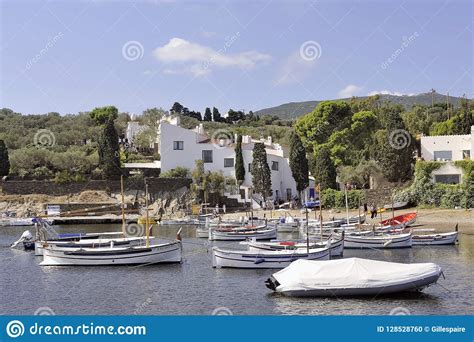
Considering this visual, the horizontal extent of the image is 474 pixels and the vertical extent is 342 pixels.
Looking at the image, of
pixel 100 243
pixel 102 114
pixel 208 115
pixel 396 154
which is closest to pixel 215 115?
pixel 208 115

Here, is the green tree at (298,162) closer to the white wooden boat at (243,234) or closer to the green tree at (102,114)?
the white wooden boat at (243,234)

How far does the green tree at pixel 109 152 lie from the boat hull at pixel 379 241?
3950 cm

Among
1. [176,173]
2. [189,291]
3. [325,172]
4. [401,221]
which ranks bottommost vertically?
[189,291]

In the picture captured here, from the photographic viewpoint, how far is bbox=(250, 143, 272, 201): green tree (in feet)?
249

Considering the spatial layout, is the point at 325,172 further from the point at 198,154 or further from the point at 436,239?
the point at 436,239

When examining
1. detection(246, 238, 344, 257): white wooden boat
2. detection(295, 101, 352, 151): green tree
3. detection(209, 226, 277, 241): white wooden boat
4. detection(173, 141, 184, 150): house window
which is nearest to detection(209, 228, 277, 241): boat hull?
detection(209, 226, 277, 241): white wooden boat

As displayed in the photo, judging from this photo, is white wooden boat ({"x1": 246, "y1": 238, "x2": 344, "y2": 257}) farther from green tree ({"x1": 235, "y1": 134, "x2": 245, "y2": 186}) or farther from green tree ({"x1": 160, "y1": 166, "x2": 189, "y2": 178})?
green tree ({"x1": 160, "y1": 166, "x2": 189, "y2": 178})

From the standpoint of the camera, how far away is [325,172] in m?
72.9

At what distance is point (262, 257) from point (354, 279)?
9512mm

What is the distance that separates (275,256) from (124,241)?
11.6 m

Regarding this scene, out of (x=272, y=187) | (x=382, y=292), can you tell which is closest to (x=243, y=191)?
(x=272, y=187)

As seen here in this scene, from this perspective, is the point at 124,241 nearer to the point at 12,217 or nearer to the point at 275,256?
the point at 275,256

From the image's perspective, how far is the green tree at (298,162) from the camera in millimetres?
75688

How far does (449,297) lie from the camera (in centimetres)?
2845
